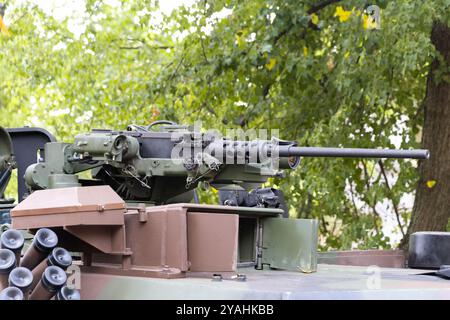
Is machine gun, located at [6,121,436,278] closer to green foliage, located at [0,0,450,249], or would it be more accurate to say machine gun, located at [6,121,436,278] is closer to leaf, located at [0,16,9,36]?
green foliage, located at [0,0,450,249]

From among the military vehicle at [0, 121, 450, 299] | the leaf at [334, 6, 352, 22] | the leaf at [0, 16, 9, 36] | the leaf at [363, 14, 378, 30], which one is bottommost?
the military vehicle at [0, 121, 450, 299]

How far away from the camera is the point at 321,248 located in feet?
42.4

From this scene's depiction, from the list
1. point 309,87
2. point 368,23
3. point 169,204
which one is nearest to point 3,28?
point 309,87

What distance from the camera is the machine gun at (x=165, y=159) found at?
247 inches

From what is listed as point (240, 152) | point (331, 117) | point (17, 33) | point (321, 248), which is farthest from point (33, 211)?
point (17, 33)

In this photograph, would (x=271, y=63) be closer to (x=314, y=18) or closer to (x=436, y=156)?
(x=314, y=18)

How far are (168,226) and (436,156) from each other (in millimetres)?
6055

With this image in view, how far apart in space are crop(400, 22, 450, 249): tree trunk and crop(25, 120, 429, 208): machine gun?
4502 millimetres

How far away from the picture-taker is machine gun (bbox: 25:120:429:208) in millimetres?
6262

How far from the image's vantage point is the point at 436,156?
1098 centimetres

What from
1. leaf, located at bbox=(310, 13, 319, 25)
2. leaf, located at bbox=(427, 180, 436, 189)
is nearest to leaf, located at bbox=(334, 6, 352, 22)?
leaf, located at bbox=(310, 13, 319, 25)

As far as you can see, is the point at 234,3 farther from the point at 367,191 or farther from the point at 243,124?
the point at 367,191

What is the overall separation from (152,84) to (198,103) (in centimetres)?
63

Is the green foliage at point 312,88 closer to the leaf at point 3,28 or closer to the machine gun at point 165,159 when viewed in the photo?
the leaf at point 3,28
